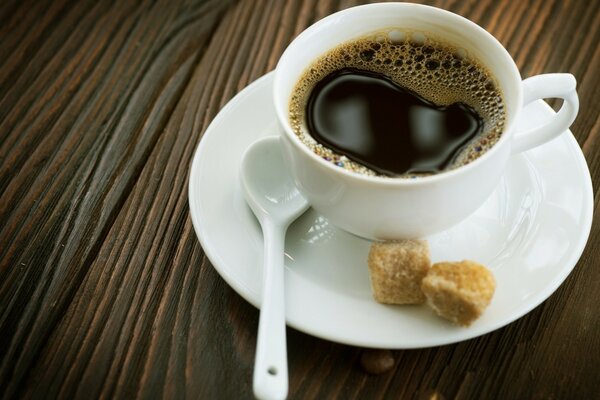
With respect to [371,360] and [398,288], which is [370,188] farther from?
[371,360]

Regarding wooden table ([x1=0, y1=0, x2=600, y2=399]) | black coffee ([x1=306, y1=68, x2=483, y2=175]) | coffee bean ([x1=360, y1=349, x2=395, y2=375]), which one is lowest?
coffee bean ([x1=360, y1=349, x2=395, y2=375])

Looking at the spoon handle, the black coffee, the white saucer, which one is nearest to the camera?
the spoon handle

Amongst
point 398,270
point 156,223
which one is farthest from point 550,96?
point 156,223

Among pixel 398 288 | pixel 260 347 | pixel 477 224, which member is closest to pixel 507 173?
pixel 477 224

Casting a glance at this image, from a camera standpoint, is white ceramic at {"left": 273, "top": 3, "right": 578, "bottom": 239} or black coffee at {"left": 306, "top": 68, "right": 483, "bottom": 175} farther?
black coffee at {"left": 306, "top": 68, "right": 483, "bottom": 175}

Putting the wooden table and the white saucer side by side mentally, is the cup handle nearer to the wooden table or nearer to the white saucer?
the white saucer

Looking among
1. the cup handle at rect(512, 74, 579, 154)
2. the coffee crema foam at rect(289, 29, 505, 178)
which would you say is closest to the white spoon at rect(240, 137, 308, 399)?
the coffee crema foam at rect(289, 29, 505, 178)

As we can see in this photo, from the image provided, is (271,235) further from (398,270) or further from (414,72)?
(414,72)

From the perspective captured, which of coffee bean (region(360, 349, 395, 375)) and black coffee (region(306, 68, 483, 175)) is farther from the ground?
black coffee (region(306, 68, 483, 175))
